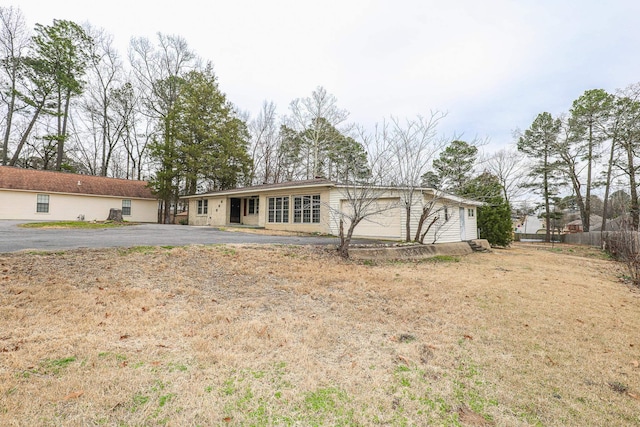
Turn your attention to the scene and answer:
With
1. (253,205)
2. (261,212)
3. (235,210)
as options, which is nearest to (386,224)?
(261,212)

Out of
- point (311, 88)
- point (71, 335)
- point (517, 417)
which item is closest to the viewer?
point (517, 417)

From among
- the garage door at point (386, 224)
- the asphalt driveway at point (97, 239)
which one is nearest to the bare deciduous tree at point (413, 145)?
the garage door at point (386, 224)

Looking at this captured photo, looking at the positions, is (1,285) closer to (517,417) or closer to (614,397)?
(517,417)

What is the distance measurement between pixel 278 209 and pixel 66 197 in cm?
1602

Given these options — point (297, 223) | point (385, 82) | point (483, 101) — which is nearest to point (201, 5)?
point (385, 82)

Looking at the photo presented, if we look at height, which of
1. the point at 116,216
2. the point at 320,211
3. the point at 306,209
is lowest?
the point at 116,216

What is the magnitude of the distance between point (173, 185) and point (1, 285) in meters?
20.9

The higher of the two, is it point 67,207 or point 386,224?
point 67,207

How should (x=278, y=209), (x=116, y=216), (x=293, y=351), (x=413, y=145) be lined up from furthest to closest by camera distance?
(x=116, y=216), (x=278, y=209), (x=413, y=145), (x=293, y=351)

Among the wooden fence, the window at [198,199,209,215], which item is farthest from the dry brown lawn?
the wooden fence

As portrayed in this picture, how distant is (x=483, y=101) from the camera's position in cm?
1462

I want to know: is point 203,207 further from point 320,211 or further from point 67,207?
point 320,211

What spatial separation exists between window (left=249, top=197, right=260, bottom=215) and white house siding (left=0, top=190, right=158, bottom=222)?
10.3m

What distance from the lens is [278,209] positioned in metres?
17.3
